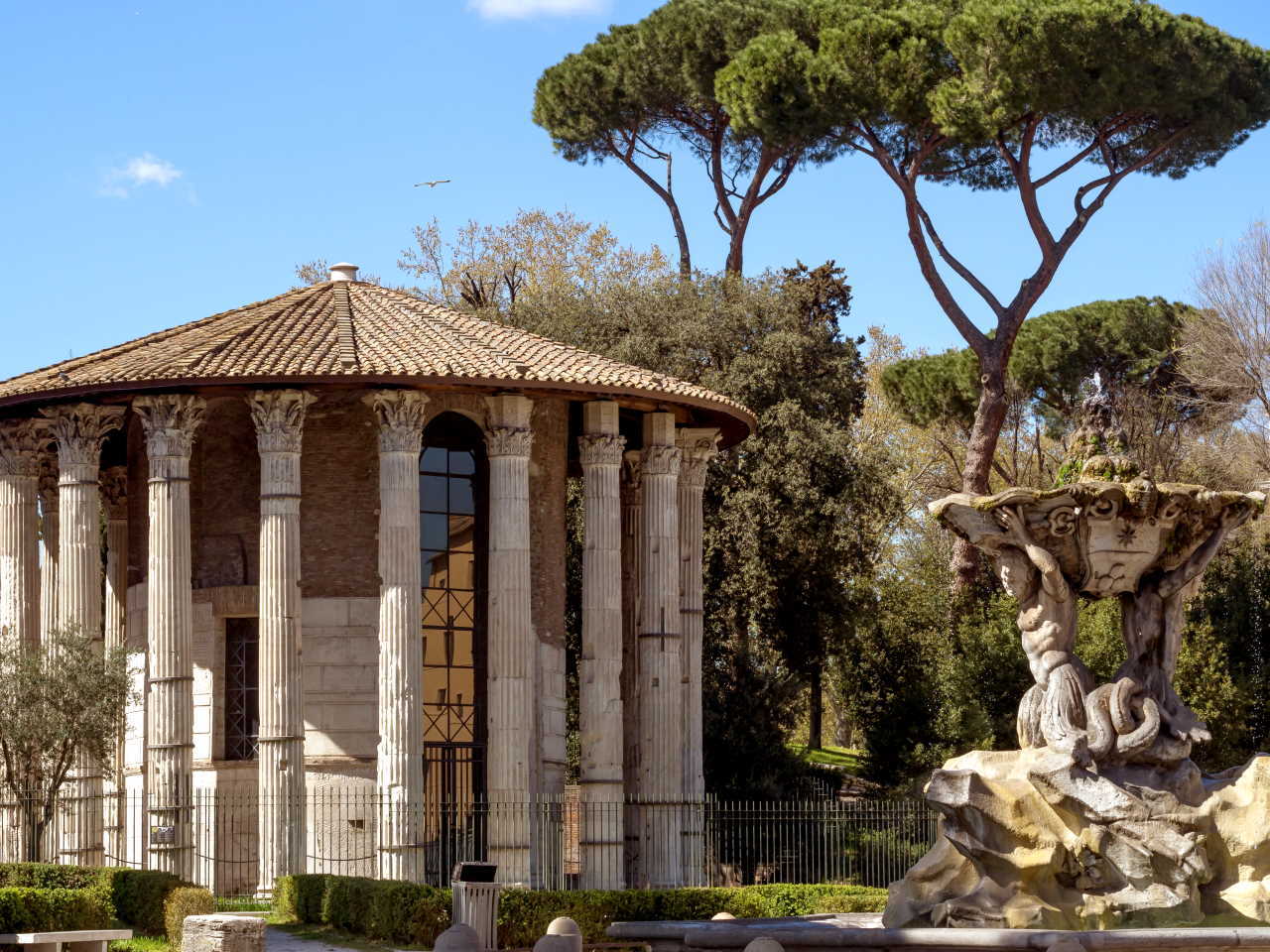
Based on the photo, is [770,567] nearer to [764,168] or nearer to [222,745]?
[764,168]

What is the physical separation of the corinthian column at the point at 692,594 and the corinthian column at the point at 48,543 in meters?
8.32

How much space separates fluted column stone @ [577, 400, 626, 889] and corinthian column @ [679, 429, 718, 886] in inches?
68.9

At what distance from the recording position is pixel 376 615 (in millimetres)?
27000

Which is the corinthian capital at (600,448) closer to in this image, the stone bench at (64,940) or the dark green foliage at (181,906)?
the dark green foliage at (181,906)

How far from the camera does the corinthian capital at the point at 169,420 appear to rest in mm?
26078

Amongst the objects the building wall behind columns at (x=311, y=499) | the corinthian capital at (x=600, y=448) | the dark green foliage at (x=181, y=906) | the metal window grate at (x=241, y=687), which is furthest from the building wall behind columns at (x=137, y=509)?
the dark green foliage at (x=181, y=906)

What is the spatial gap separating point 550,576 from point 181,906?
955 cm

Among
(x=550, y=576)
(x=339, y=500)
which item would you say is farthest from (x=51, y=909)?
(x=550, y=576)

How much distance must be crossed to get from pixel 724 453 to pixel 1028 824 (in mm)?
22024

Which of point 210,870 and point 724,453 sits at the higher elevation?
point 724,453

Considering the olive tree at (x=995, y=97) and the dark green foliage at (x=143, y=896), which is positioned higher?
the olive tree at (x=995, y=97)

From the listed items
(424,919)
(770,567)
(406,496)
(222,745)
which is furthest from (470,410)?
(770,567)

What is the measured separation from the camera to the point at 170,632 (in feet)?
84.3

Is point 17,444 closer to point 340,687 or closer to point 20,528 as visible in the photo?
point 20,528
